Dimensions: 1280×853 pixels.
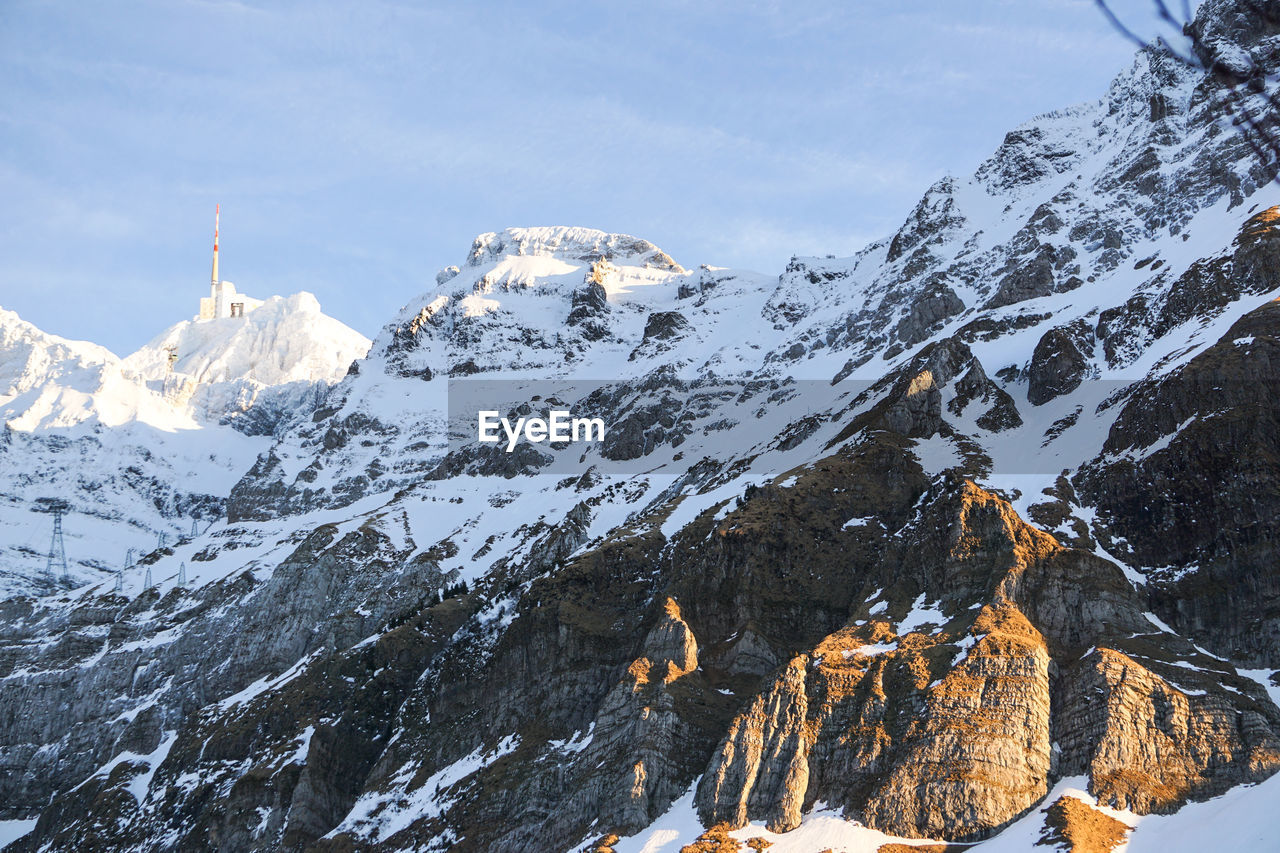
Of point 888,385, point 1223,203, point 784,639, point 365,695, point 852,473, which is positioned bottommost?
point 365,695

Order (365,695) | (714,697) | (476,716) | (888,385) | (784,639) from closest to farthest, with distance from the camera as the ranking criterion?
1. (714,697)
2. (784,639)
3. (476,716)
4. (365,695)
5. (888,385)

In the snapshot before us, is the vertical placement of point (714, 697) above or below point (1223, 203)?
below

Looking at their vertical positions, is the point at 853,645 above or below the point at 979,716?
above

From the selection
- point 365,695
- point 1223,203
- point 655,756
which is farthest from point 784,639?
point 1223,203

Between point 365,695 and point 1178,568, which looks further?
point 365,695

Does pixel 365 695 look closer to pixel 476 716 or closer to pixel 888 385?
pixel 476 716

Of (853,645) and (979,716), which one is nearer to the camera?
(979,716)

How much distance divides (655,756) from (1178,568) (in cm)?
4275

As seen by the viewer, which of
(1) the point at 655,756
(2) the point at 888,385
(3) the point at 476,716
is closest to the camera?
(1) the point at 655,756

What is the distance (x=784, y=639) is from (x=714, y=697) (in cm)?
1095

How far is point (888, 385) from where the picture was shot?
170m

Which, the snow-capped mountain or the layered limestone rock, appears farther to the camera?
the snow-capped mountain

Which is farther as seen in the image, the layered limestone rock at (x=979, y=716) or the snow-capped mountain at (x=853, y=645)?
the snow-capped mountain at (x=853, y=645)

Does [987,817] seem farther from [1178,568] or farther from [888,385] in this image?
[888,385]
